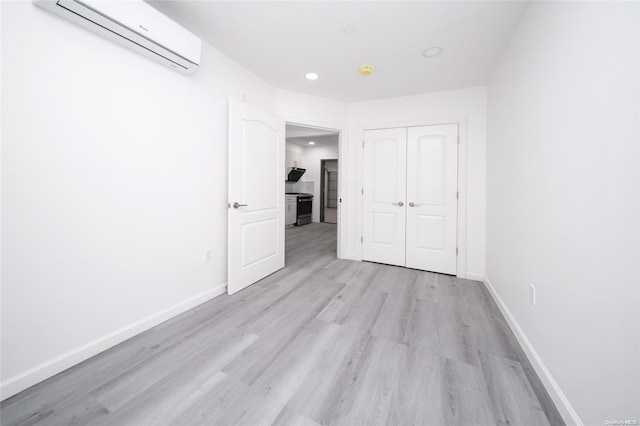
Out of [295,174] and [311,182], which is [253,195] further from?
[311,182]

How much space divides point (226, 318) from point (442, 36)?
118 inches

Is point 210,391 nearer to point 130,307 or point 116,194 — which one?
point 130,307

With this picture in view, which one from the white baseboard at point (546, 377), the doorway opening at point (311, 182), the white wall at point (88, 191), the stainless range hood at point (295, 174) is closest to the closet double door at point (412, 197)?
the white baseboard at point (546, 377)

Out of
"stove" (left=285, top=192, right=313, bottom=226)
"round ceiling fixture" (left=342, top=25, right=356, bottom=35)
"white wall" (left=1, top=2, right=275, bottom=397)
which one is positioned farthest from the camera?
"stove" (left=285, top=192, right=313, bottom=226)

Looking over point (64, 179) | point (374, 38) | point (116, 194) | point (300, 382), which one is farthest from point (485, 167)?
point (64, 179)

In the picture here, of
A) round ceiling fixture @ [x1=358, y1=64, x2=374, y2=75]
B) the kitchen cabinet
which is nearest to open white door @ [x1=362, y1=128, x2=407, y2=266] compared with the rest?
round ceiling fixture @ [x1=358, y1=64, x2=374, y2=75]

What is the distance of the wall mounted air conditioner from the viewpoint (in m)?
1.32

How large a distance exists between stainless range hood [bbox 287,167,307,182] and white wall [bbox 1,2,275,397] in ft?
16.7

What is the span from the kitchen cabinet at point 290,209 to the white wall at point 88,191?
4.56 m

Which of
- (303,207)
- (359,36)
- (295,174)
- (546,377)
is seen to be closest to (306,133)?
(359,36)

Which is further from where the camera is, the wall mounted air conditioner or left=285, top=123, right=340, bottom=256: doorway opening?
left=285, top=123, right=340, bottom=256: doorway opening

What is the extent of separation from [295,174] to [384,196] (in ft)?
14.8

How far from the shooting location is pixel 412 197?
3350 mm

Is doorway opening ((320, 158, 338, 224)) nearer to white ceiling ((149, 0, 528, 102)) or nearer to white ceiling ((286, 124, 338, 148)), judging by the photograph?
white ceiling ((286, 124, 338, 148))
